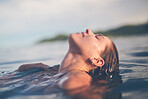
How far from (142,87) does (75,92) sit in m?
1.21

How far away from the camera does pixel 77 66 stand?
3.74 meters

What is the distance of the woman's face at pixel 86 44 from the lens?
12.1 ft

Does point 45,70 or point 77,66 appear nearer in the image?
point 77,66

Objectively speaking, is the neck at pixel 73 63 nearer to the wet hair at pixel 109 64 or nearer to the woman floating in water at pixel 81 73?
the woman floating in water at pixel 81 73

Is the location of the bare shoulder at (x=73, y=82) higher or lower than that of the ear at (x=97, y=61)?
lower

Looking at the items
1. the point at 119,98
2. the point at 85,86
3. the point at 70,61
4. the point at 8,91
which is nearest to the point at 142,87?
the point at 119,98

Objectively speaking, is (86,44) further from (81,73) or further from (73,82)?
(73,82)

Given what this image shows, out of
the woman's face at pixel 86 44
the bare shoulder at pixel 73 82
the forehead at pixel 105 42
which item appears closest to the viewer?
the bare shoulder at pixel 73 82

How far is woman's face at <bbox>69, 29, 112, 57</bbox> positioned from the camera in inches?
146

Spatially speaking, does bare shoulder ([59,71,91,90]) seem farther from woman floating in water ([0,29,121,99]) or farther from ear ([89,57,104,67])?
ear ([89,57,104,67])

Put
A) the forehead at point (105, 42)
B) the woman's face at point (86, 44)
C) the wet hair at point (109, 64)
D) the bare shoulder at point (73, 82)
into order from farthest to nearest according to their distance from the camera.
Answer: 1. the wet hair at point (109, 64)
2. the forehead at point (105, 42)
3. the woman's face at point (86, 44)
4. the bare shoulder at point (73, 82)

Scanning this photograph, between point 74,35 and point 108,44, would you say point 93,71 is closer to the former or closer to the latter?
point 108,44

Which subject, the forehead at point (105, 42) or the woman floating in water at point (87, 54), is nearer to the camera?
the woman floating in water at point (87, 54)

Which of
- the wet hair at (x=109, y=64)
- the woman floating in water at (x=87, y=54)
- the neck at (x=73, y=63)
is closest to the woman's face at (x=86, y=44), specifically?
the woman floating in water at (x=87, y=54)
